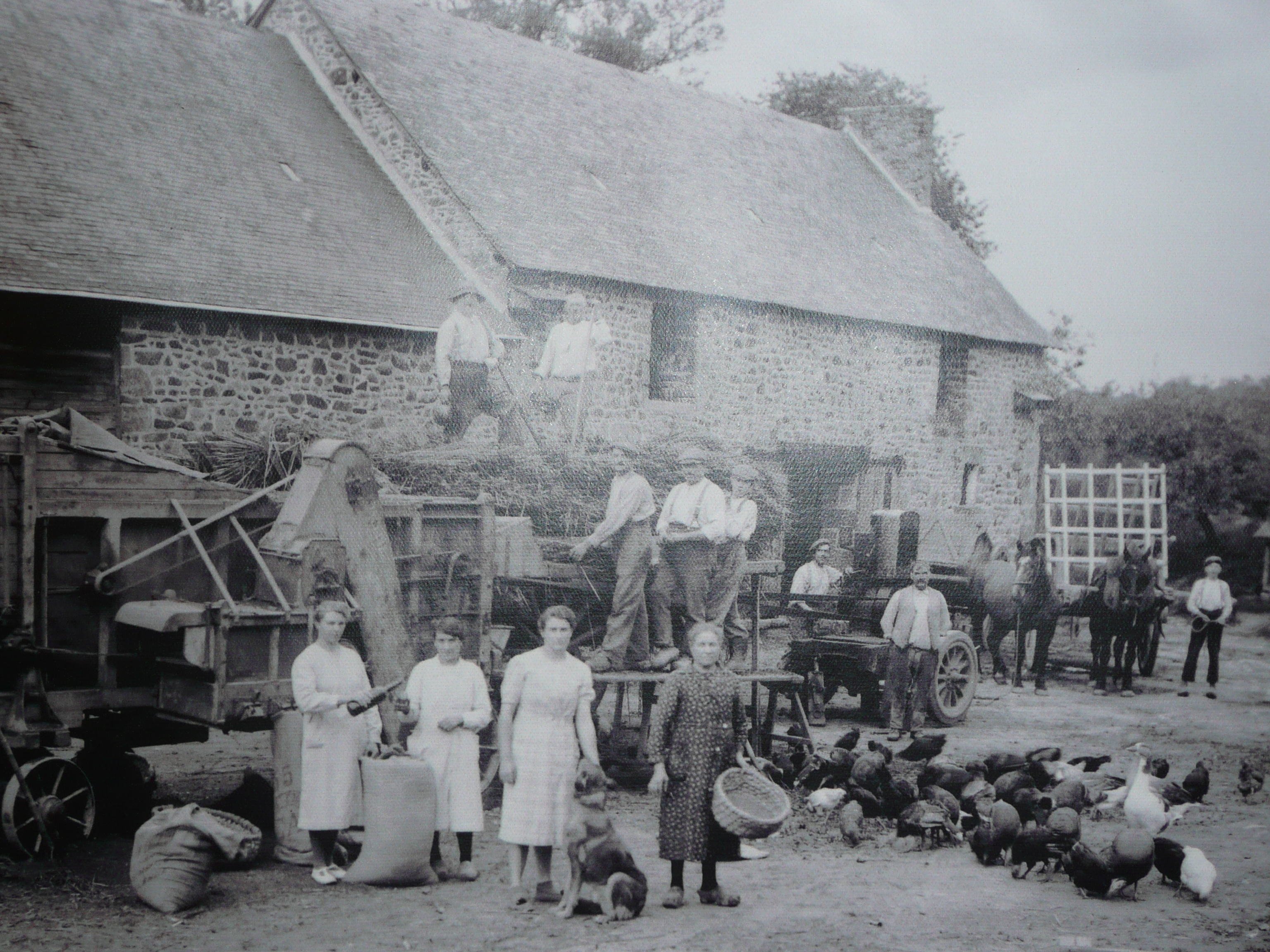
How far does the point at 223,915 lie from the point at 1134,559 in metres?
9.79

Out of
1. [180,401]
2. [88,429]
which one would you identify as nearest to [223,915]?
[88,429]

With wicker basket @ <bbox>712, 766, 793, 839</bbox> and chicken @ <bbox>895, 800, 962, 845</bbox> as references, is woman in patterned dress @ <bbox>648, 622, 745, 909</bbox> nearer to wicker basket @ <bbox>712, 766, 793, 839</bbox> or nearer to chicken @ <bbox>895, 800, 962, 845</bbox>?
wicker basket @ <bbox>712, 766, 793, 839</bbox>

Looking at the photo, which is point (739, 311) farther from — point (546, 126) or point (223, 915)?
point (223, 915)

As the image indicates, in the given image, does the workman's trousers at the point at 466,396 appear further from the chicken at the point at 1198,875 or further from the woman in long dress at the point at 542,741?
the chicken at the point at 1198,875

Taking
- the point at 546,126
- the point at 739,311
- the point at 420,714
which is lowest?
the point at 420,714

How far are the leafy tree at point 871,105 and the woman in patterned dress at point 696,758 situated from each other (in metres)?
15.2

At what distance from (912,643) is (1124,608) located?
326 centimetres

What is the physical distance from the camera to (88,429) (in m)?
7.04

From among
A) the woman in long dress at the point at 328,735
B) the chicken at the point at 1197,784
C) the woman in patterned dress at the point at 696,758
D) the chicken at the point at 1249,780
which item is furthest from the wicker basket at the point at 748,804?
the chicken at the point at 1249,780

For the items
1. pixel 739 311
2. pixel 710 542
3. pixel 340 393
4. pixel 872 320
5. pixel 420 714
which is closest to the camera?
pixel 420 714

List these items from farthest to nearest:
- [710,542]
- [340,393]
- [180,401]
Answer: [340,393], [180,401], [710,542]

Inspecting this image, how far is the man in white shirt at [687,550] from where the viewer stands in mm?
8625

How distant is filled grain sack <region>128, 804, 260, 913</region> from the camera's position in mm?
5586

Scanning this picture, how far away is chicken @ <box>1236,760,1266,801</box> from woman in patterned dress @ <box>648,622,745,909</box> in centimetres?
454
